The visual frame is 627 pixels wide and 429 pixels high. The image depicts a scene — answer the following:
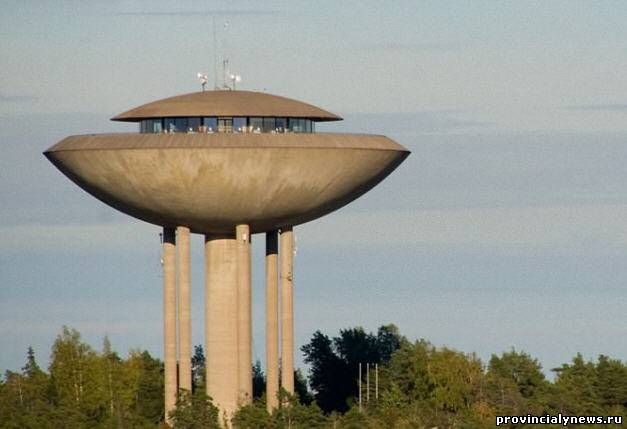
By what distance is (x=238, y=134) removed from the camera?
7162 cm

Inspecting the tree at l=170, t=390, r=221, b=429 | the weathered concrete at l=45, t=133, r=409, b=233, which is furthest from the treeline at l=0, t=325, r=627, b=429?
the weathered concrete at l=45, t=133, r=409, b=233

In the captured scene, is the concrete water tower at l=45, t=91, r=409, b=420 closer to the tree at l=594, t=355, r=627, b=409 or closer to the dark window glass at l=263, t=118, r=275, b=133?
the dark window glass at l=263, t=118, r=275, b=133

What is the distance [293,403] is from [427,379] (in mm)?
6510

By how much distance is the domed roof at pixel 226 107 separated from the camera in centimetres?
7250

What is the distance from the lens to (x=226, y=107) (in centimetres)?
7262

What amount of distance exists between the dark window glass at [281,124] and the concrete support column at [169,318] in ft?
15.2

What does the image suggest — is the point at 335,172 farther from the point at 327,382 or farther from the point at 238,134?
the point at 327,382

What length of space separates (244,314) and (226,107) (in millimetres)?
6204

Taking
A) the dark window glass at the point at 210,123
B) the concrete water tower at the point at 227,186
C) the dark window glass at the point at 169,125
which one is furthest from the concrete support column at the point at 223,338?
the dark window glass at the point at 169,125

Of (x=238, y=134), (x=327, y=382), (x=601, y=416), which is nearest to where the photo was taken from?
(x=238, y=134)

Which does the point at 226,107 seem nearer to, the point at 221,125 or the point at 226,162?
the point at 221,125

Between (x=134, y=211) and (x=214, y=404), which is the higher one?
(x=134, y=211)

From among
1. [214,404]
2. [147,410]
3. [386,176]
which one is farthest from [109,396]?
[386,176]

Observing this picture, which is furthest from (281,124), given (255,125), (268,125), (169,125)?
(169,125)
